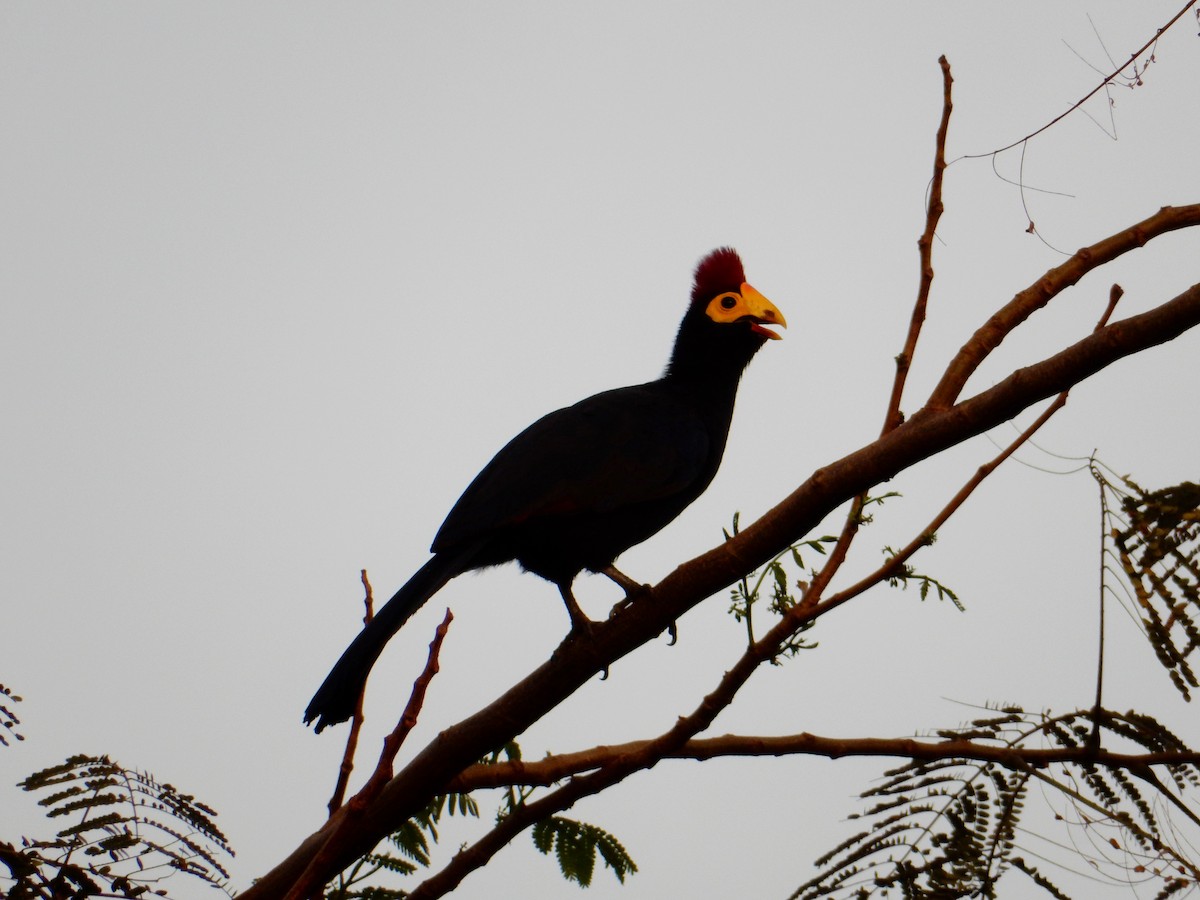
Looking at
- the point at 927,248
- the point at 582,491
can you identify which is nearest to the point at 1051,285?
the point at 927,248

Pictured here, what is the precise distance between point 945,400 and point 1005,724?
85 cm

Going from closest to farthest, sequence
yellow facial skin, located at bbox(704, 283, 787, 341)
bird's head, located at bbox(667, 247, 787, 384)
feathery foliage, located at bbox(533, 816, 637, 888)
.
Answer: feathery foliage, located at bbox(533, 816, 637, 888) < bird's head, located at bbox(667, 247, 787, 384) < yellow facial skin, located at bbox(704, 283, 787, 341)

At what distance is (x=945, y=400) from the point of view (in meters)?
2.63

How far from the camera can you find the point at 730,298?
5168 millimetres

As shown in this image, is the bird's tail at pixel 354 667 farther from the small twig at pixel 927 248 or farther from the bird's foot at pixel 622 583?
the small twig at pixel 927 248

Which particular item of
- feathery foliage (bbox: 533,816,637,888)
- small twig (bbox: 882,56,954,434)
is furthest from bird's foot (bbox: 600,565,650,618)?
small twig (bbox: 882,56,954,434)

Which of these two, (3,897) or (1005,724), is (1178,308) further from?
(3,897)

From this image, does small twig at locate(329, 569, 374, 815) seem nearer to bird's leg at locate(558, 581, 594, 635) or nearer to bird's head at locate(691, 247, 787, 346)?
bird's leg at locate(558, 581, 594, 635)

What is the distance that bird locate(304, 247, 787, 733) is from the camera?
356 centimetres

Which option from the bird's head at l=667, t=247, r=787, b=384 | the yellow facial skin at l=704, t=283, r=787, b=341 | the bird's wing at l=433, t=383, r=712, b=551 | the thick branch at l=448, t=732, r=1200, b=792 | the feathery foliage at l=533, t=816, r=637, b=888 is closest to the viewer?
the thick branch at l=448, t=732, r=1200, b=792

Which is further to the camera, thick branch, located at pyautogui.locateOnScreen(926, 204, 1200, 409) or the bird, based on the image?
the bird

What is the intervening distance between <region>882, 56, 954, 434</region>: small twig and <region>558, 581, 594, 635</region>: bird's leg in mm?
1142

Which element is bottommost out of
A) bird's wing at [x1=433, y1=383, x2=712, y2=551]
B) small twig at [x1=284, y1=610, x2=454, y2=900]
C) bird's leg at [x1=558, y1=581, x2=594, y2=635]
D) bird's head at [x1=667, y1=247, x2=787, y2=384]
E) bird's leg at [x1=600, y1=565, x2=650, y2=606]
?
small twig at [x1=284, y1=610, x2=454, y2=900]

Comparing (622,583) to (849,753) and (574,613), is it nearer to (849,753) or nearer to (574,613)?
(574,613)
